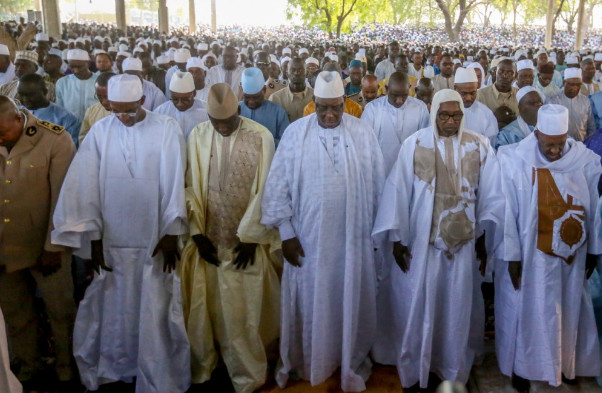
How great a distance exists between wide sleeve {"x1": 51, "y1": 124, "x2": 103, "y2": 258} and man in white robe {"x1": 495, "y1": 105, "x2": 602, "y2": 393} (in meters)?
2.53

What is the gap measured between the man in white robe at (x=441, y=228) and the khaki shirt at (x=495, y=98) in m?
3.32

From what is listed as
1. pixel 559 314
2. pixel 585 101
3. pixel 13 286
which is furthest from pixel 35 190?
pixel 585 101

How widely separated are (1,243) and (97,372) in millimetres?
1035

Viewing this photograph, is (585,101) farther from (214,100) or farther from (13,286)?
(13,286)

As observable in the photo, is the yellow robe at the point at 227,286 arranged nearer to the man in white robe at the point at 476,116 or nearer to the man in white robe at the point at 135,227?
the man in white robe at the point at 135,227

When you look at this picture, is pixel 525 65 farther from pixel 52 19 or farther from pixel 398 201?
pixel 52 19

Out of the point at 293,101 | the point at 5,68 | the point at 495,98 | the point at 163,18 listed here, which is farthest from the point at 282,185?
the point at 163,18

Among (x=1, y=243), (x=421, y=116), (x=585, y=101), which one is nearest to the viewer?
(x=1, y=243)

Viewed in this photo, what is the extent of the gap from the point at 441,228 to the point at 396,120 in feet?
6.99

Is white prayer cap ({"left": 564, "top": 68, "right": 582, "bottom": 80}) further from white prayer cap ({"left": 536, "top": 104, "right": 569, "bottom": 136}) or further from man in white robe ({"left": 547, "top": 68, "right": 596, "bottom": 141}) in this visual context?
white prayer cap ({"left": 536, "top": 104, "right": 569, "bottom": 136})

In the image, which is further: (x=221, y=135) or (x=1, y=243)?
(x=221, y=135)

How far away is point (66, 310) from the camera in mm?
3934

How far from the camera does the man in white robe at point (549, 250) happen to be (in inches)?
141

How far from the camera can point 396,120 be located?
219 inches
